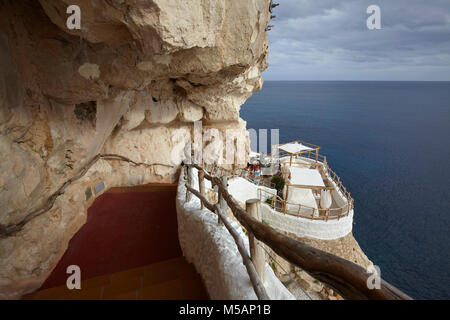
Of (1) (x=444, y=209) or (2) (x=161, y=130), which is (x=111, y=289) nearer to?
(2) (x=161, y=130)

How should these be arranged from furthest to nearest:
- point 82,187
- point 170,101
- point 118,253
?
point 170,101 < point 82,187 < point 118,253

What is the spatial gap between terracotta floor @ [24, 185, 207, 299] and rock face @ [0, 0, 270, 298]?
1.02 ft

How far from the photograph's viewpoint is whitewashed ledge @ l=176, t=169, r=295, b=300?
1706 mm

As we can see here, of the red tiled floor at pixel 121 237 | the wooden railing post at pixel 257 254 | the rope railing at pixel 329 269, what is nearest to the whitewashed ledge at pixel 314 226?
the red tiled floor at pixel 121 237

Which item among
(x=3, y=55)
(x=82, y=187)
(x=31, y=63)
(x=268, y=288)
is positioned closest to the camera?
(x=268, y=288)

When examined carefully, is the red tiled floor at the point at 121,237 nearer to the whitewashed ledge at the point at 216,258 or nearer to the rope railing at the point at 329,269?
the whitewashed ledge at the point at 216,258

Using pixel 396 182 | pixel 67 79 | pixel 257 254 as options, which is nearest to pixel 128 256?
pixel 257 254

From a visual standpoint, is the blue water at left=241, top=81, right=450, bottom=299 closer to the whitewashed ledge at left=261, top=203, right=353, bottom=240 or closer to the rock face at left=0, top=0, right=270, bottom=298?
the whitewashed ledge at left=261, top=203, right=353, bottom=240

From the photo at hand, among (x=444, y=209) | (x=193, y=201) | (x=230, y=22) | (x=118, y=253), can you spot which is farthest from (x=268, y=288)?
(x=444, y=209)

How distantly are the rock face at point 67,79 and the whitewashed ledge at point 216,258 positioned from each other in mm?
2343

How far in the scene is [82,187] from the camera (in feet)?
17.0

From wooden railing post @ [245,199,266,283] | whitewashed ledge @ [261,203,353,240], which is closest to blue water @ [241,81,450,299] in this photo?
whitewashed ledge @ [261,203,353,240]

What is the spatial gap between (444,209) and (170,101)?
24.7m

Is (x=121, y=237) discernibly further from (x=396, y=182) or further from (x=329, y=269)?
(x=396, y=182)
